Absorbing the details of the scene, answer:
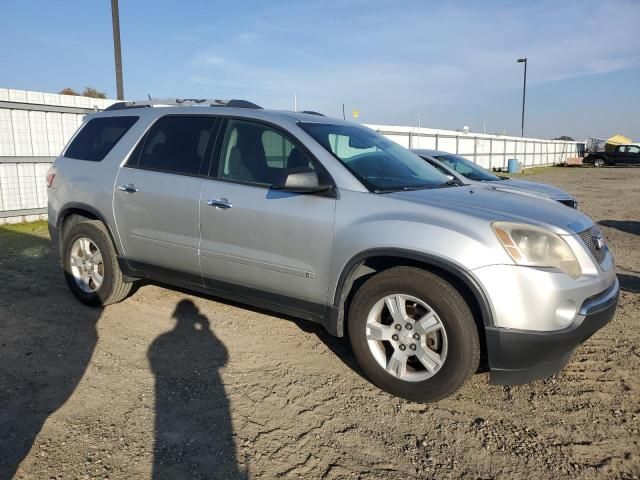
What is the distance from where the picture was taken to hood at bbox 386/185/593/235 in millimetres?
3196

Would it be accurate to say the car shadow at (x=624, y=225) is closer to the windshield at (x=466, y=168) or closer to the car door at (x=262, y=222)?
the windshield at (x=466, y=168)

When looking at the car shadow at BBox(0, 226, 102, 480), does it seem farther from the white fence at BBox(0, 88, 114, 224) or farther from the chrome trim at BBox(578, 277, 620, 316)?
the white fence at BBox(0, 88, 114, 224)

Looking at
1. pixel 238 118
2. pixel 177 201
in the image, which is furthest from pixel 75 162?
pixel 238 118

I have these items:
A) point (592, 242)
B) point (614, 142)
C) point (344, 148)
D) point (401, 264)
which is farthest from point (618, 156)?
point (401, 264)

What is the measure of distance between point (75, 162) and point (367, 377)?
3.55 metres

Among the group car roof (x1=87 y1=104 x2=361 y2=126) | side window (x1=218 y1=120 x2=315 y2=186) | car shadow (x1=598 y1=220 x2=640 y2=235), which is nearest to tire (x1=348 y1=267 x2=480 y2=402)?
side window (x1=218 y1=120 x2=315 y2=186)

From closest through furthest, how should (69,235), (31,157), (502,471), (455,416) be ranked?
(502,471), (455,416), (69,235), (31,157)

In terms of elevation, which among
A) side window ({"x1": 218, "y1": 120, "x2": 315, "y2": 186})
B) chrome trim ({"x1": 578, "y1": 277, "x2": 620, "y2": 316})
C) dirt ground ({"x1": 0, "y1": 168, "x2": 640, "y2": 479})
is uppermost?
side window ({"x1": 218, "y1": 120, "x2": 315, "y2": 186})

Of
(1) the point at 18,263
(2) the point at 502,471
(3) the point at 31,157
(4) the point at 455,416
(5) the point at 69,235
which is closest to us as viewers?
(2) the point at 502,471

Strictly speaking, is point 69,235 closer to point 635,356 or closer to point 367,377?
point 367,377

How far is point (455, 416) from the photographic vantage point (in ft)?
10.5

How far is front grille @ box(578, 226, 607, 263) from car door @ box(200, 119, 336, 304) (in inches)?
63.9

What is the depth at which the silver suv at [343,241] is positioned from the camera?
3.05 metres

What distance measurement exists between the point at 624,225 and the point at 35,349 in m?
10.9
